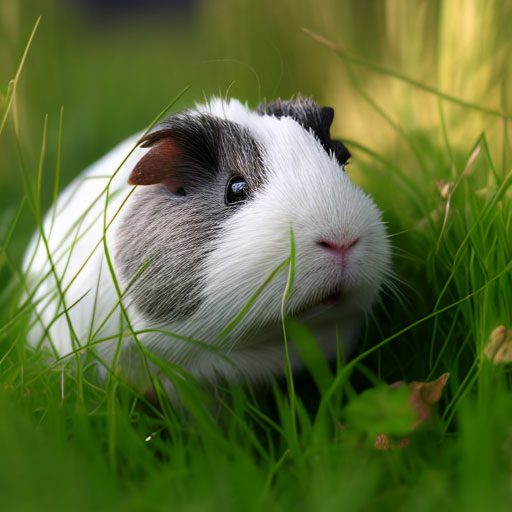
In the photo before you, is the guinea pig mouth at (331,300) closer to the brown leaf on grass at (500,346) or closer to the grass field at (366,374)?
the grass field at (366,374)

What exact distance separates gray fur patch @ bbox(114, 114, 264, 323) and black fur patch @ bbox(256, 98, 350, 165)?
21cm

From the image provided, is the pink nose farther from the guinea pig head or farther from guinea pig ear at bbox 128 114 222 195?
guinea pig ear at bbox 128 114 222 195

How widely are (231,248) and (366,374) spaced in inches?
17.1

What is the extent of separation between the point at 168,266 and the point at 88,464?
0.57m

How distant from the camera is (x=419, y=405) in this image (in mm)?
1528

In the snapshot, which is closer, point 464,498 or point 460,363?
point 464,498

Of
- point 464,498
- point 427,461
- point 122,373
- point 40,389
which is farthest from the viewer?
point 122,373

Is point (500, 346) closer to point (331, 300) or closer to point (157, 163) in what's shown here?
point (331, 300)

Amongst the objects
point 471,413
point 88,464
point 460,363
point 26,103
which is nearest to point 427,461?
point 471,413

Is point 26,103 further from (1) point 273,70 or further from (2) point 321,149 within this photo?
(2) point 321,149

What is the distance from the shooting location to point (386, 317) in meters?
2.29

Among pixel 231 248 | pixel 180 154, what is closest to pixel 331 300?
pixel 231 248

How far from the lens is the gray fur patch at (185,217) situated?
1.79 metres

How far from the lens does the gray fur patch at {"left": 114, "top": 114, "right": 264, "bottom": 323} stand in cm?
179
